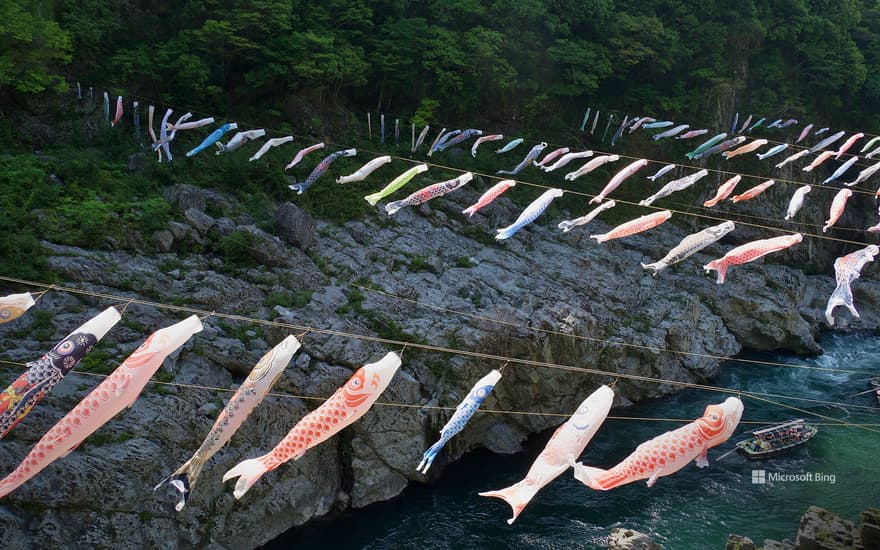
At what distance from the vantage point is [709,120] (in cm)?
2914

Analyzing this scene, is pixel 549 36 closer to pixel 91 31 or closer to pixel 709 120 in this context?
pixel 709 120

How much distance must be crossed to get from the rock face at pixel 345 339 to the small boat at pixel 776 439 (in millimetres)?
3662

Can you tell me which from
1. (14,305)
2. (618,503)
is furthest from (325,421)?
(618,503)

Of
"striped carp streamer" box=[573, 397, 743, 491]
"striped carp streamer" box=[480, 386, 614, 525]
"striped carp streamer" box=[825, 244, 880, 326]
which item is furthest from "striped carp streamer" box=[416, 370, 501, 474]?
"striped carp streamer" box=[825, 244, 880, 326]

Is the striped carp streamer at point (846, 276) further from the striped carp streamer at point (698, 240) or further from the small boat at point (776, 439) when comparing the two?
the small boat at point (776, 439)

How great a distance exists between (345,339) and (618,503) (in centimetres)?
817

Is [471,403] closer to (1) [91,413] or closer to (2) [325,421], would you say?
(2) [325,421]

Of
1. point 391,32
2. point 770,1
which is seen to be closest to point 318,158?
point 391,32

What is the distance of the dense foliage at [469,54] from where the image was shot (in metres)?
21.6

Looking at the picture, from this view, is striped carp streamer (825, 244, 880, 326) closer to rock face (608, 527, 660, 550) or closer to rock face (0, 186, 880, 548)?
rock face (0, 186, 880, 548)

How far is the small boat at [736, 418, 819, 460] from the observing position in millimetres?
17156

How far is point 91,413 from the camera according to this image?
870cm

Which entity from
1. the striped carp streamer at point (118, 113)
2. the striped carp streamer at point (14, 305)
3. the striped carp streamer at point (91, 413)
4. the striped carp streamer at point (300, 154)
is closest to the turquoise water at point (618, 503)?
the striped carp streamer at point (91, 413)

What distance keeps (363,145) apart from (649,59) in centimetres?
1444
